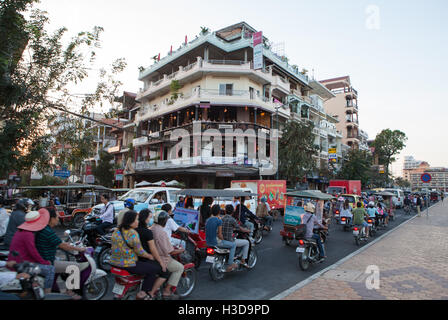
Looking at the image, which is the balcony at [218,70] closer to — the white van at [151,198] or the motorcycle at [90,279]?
the white van at [151,198]

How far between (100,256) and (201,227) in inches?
115

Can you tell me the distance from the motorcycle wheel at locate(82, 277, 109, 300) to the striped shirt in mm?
911

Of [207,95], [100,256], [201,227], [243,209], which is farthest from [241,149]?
[100,256]

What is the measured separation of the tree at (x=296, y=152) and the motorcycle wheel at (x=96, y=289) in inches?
1004

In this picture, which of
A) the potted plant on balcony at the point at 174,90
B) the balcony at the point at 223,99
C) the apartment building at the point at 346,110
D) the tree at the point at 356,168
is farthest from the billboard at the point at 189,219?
the apartment building at the point at 346,110

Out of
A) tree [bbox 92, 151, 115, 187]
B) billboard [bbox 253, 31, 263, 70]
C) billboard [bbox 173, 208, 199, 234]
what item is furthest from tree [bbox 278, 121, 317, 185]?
billboard [bbox 173, 208, 199, 234]

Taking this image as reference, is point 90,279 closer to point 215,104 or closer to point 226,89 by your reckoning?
point 215,104

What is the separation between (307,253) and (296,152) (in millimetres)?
22208

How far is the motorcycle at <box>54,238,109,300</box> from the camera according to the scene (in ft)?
13.9

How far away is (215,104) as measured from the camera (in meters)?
27.6

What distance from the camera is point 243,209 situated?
10.2 metres

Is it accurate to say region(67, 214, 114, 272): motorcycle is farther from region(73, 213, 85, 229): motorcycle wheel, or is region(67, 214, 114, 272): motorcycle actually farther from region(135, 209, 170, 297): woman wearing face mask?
region(73, 213, 85, 229): motorcycle wheel

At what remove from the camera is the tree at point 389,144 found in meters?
63.5
